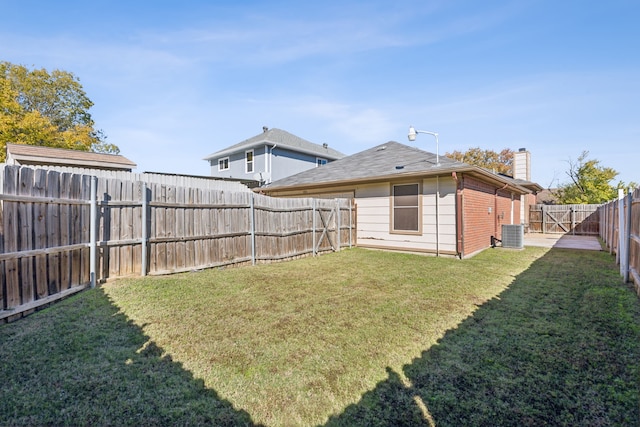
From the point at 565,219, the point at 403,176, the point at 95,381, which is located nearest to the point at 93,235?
the point at 95,381

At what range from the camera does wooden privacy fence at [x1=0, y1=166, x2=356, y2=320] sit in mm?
3932

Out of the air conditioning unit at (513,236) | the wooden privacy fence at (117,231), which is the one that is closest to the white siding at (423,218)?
the wooden privacy fence at (117,231)

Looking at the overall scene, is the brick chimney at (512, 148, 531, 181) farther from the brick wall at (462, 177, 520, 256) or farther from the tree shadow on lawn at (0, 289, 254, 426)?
the tree shadow on lawn at (0, 289, 254, 426)

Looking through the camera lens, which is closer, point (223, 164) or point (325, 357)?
point (325, 357)

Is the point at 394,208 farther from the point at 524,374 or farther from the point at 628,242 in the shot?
the point at 524,374

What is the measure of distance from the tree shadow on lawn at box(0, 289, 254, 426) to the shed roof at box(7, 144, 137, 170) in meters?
12.9

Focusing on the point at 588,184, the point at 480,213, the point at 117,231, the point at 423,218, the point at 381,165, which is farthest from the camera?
the point at 588,184

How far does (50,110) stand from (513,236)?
3451 cm

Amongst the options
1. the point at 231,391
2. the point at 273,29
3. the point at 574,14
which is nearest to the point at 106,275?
the point at 231,391

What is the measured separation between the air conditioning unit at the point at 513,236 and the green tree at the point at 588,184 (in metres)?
17.1

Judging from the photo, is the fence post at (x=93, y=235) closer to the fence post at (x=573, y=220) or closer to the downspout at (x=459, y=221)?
the downspout at (x=459, y=221)

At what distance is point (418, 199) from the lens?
976cm

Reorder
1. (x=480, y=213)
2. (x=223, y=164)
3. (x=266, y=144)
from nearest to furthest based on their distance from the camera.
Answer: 1. (x=480, y=213)
2. (x=266, y=144)
3. (x=223, y=164)

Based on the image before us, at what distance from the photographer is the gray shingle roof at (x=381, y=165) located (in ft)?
32.1
